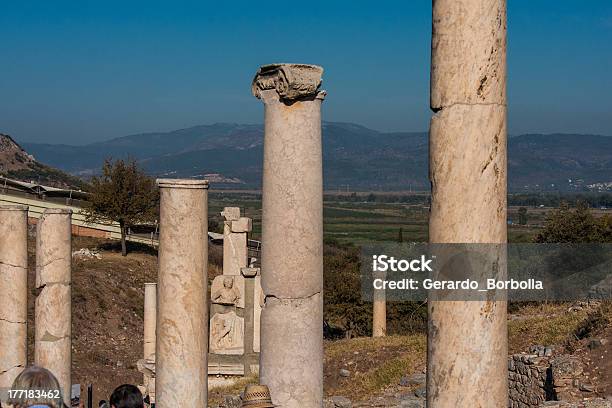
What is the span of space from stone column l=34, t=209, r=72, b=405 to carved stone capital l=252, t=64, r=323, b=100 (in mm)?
6838

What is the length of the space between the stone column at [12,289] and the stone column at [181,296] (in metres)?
5.66

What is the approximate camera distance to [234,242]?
99.8 feet

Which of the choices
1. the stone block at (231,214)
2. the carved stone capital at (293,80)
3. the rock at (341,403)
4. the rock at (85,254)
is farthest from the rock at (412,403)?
the rock at (85,254)

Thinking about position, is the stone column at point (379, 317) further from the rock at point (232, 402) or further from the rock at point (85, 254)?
the rock at point (85, 254)

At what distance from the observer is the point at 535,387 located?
19000 mm

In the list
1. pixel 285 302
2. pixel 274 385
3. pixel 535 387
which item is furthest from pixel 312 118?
pixel 535 387

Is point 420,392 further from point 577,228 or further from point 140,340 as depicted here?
point 577,228

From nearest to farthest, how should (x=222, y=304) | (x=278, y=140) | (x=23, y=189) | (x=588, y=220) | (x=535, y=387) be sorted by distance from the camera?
(x=278, y=140)
(x=535, y=387)
(x=222, y=304)
(x=588, y=220)
(x=23, y=189)

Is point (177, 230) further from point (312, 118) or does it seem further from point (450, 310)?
point (450, 310)

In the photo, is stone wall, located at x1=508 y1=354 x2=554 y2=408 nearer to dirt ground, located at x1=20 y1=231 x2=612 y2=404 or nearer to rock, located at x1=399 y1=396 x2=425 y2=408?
dirt ground, located at x1=20 y1=231 x2=612 y2=404

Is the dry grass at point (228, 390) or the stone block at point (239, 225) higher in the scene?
the stone block at point (239, 225)

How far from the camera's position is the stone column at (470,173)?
913 centimetres

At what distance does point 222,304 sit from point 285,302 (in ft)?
55.5

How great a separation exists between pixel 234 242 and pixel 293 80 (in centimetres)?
1877
